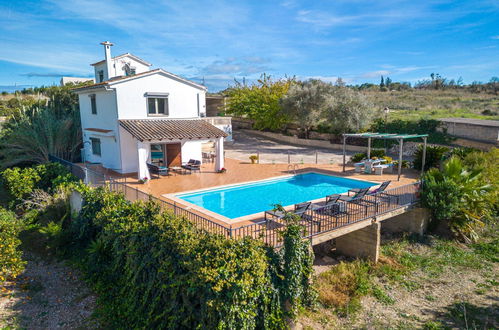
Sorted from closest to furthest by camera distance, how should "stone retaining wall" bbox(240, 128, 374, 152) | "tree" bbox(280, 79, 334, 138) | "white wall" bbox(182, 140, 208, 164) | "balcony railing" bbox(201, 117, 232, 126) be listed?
"white wall" bbox(182, 140, 208, 164) < "stone retaining wall" bbox(240, 128, 374, 152) < "tree" bbox(280, 79, 334, 138) < "balcony railing" bbox(201, 117, 232, 126)

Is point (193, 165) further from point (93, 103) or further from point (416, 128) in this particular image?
point (416, 128)

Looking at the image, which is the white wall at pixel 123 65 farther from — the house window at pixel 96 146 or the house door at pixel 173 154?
the house door at pixel 173 154

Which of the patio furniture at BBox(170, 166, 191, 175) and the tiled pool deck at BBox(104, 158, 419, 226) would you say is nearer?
the tiled pool deck at BBox(104, 158, 419, 226)

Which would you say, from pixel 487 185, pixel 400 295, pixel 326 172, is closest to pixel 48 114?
pixel 326 172

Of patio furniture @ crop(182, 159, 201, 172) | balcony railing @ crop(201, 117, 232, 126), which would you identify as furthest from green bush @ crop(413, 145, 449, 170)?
balcony railing @ crop(201, 117, 232, 126)

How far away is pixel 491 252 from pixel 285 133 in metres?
27.7

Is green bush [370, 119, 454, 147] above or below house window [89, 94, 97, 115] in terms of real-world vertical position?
below

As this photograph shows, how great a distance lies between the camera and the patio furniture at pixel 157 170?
1953cm

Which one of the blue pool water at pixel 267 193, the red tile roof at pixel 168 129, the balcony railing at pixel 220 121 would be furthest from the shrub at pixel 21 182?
the balcony railing at pixel 220 121

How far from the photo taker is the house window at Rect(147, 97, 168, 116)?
2148 cm

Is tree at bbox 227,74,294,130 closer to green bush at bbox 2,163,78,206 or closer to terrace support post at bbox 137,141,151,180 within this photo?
terrace support post at bbox 137,141,151,180

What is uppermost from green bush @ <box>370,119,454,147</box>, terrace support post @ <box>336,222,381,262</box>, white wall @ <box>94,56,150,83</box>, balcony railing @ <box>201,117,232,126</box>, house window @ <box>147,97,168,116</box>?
white wall @ <box>94,56,150,83</box>

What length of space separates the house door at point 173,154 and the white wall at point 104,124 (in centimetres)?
323

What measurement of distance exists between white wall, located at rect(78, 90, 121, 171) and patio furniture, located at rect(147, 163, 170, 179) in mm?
2186
